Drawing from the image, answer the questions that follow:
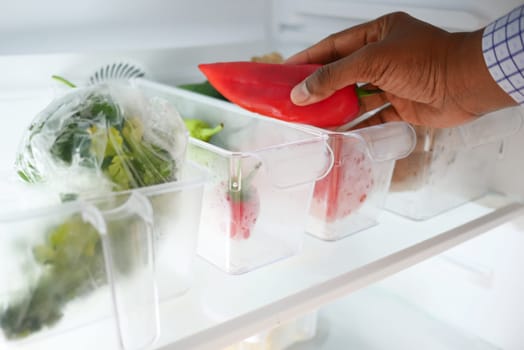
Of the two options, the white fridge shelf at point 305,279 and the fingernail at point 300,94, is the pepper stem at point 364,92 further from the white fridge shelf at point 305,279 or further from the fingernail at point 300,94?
the white fridge shelf at point 305,279

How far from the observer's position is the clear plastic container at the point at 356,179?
2.26 ft

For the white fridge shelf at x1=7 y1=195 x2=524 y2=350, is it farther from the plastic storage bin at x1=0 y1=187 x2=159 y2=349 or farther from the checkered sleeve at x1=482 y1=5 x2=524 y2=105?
the checkered sleeve at x1=482 y1=5 x2=524 y2=105

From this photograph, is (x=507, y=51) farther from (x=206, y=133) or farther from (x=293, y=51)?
(x=293, y=51)

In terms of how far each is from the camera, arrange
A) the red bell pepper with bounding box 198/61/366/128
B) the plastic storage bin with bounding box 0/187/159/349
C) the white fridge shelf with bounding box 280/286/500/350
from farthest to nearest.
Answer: the white fridge shelf with bounding box 280/286/500/350, the red bell pepper with bounding box 198/61/366/128, the plastic storage bin with bounding box 0/187/159/349

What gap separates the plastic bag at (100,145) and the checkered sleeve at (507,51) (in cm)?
39

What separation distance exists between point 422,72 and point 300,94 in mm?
162

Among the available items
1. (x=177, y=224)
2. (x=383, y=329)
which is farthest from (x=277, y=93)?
(x=383, y=329)

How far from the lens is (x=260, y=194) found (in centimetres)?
63

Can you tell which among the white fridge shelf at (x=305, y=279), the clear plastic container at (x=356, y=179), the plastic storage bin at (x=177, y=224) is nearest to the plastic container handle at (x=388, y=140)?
the clear plastic container at (x=356, y=179)

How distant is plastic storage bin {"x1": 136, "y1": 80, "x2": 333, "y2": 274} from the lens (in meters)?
0.61

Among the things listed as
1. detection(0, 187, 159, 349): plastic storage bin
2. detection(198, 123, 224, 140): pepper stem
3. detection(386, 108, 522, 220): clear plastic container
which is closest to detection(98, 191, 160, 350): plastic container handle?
detection(0, 187, 159, 349): plastic storage bin

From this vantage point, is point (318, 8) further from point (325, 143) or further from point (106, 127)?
point (106, 127)

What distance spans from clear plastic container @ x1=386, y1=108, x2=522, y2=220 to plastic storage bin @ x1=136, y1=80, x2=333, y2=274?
215 mm

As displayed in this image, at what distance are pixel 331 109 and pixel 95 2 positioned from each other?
18.8 inches
